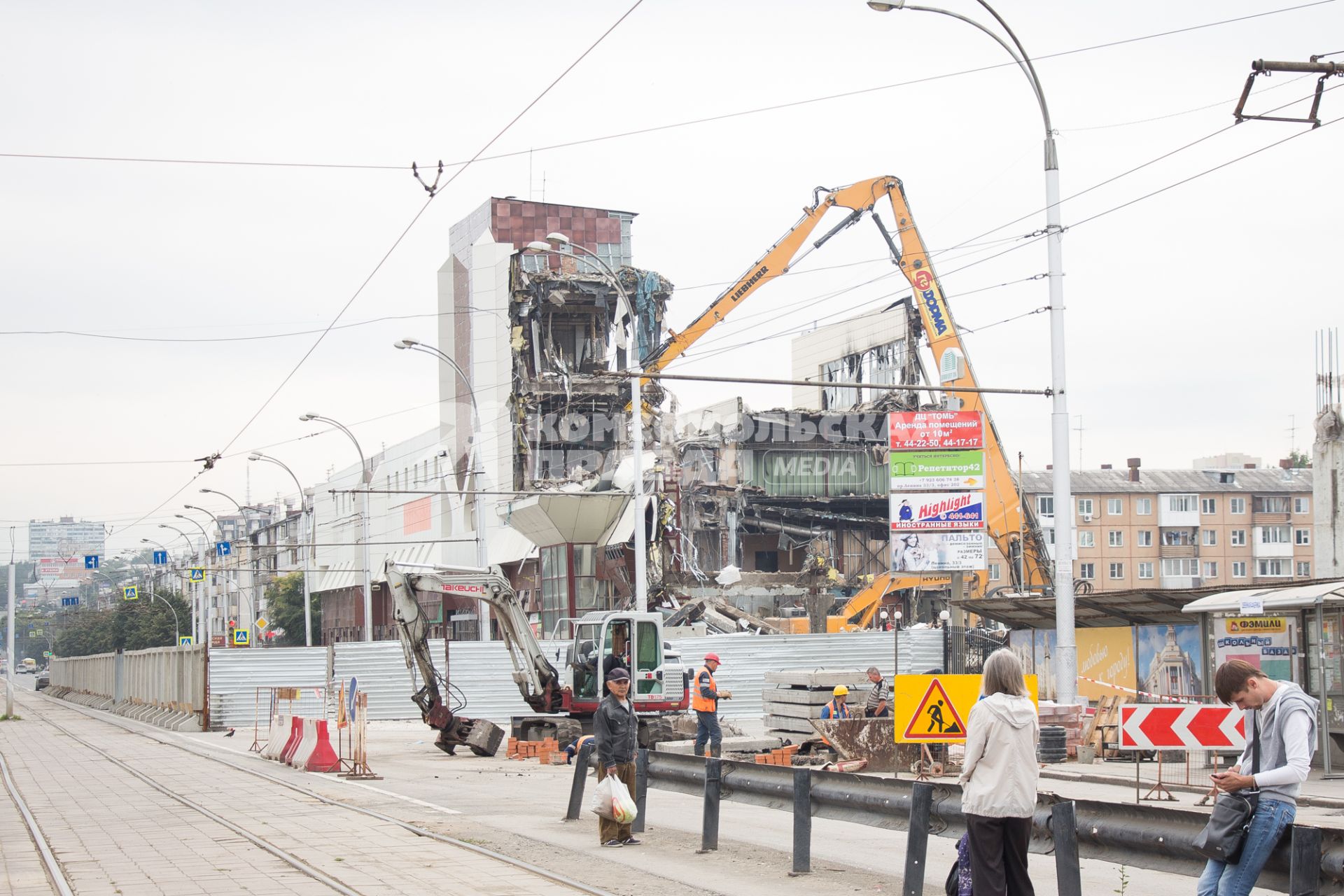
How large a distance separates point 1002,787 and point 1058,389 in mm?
14162

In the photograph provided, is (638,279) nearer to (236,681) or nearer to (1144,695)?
(236,681)

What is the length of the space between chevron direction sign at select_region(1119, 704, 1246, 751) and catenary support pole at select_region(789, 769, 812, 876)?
15.9 ft

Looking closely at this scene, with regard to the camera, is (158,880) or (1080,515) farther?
(1080,515)

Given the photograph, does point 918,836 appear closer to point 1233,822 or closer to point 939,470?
point 1233,822

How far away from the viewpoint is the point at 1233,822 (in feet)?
23.2

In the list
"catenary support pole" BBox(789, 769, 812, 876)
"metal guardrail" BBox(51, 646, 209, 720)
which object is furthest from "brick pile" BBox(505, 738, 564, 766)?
"catenary support pole" BBox(789, 769, 812, 876)

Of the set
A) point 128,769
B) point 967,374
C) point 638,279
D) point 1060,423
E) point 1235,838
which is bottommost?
point 128,769

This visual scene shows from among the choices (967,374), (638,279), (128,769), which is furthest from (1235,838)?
(638,279)

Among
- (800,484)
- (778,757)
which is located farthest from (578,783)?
(800,484)

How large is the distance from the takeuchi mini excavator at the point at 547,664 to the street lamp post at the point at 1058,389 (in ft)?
32.3

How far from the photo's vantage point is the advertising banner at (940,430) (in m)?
41.1

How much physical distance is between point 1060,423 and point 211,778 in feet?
44.6

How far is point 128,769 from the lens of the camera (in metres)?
24.2

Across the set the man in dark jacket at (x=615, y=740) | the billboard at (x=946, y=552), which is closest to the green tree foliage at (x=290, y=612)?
the billboard at (x=946, y=552)
